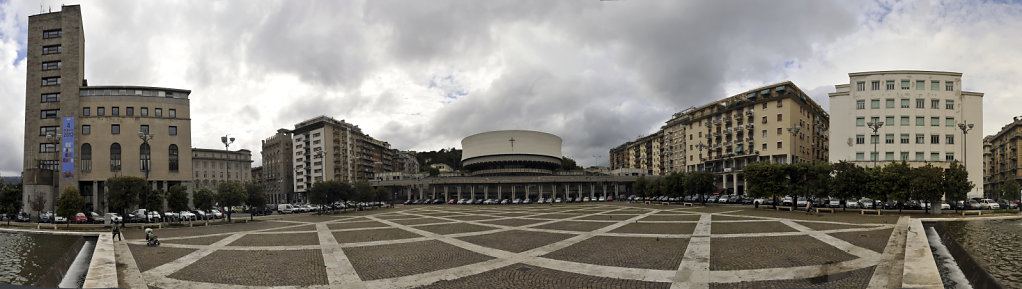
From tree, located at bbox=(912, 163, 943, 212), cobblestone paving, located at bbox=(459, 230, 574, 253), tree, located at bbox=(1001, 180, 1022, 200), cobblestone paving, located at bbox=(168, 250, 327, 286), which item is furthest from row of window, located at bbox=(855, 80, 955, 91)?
cobblestone paving, located at bbox=(168, 250, 327, 286)

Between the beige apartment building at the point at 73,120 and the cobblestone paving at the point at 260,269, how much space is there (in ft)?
194

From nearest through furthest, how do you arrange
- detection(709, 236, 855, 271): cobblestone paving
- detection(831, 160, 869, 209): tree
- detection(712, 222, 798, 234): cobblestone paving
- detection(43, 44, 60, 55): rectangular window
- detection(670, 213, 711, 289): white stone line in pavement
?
detection(670, 213, 711, 289): white stone line in pavement < detection(709, 236, 855, 271): cobblestone paving < detection(712, 222, 798, 234): cobblestone paving < detection(831, 160, 869, 209): tree < detection(43, 44, 60, 55): rectangular window

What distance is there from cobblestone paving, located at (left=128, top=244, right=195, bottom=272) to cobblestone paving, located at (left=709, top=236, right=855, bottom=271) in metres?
20.0

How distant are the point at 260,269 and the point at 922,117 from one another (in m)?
78.0

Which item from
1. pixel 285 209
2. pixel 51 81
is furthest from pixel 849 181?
pixel 51 81

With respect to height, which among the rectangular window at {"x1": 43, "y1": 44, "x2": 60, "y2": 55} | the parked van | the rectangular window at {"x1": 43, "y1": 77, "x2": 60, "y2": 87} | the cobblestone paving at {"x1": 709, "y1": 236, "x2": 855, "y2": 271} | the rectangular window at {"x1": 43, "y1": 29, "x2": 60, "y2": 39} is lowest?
the parked van

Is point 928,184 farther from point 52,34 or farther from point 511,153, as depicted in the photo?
point 52,34

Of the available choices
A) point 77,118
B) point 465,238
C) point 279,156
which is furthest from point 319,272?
point 279,156

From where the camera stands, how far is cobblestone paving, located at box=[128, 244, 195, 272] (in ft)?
52.7

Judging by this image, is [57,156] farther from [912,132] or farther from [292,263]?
[912,132]

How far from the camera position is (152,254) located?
18.6 metres

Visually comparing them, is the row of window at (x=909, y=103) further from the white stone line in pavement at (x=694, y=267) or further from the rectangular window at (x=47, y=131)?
the rectangular window at (x=47, y=131)

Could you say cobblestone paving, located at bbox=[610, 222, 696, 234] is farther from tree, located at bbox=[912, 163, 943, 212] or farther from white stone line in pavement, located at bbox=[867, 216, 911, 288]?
tree, located at bbox=[912, 163, 943, 212]

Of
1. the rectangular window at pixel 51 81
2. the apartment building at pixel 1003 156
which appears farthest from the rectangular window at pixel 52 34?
the apartment building at pixel 1003 156
